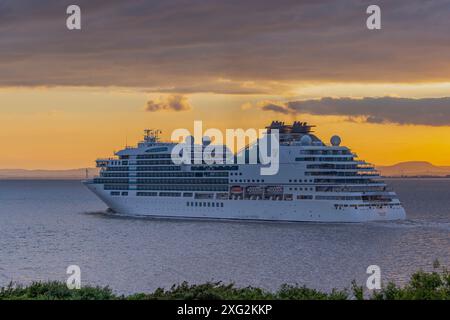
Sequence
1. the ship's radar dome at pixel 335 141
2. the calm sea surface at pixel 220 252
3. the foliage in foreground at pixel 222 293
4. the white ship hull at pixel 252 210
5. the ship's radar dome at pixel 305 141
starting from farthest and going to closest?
the ship's radar dome at pixel 335 141 → the ship's radar dome at pixel 305 141 → the white ship hull at pixel 252 210 → the calm sea surface at pixel 220 252 → the foliage in foreground at pixel 222 293

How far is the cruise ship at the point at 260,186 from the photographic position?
240 feet

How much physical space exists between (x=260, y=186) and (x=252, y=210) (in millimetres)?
2564

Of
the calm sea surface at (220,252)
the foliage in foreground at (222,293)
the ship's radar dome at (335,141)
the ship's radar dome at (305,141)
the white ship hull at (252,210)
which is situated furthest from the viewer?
the ship's radar dome at (335,141)

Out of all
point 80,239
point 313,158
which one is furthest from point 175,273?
point 313,158

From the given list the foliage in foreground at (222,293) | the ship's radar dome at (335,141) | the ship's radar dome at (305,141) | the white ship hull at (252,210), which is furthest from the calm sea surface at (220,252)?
the foliage in foreground at (222,293)

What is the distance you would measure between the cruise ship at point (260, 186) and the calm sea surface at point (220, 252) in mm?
2462

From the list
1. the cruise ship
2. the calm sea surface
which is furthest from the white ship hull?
the calm sea surface

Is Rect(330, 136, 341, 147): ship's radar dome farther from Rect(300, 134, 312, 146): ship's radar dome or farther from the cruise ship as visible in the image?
Rect(300, 134, 312, 146): ship's radar dome

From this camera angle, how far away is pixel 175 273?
42.7 meters

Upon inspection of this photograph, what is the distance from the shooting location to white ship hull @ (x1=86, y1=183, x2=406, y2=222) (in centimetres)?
7206

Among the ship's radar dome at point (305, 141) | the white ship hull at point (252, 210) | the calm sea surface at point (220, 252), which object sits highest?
the ship's radar dome at point (305, 141)

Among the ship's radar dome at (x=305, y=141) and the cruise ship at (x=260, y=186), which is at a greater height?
the ship's radar dome at (x=305, y=141)

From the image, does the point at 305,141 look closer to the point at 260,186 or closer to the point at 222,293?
the point at 260,186

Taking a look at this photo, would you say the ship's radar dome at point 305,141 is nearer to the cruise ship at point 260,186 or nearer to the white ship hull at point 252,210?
the cruise ship at point 260,186
